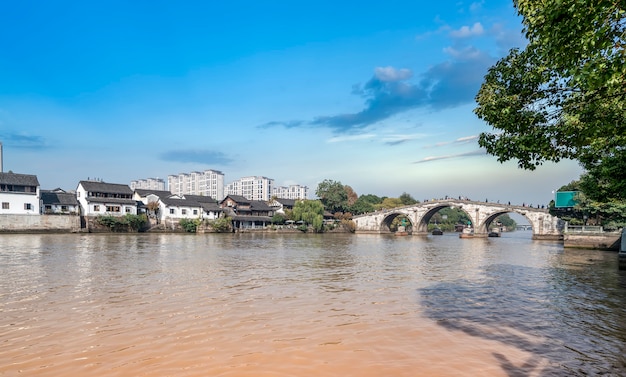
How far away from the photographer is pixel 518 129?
952 cm

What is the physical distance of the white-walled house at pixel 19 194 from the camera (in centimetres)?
4825

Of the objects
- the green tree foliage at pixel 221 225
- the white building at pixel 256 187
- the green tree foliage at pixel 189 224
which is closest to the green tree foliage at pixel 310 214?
the green tree foliage at pixel 221 225

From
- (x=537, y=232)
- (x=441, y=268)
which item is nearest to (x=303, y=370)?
(x=441, y=268)

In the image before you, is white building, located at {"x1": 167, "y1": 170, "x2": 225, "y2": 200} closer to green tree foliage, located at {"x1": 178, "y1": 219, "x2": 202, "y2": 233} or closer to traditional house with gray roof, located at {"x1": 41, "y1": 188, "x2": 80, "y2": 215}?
green tree foliage, located at {"x1": 178, "y1": 219, "x2": 202, "y2": 233}

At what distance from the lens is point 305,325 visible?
8453mm

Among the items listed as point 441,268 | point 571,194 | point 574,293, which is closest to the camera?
point 574,293

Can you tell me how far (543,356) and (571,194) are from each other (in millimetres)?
46234

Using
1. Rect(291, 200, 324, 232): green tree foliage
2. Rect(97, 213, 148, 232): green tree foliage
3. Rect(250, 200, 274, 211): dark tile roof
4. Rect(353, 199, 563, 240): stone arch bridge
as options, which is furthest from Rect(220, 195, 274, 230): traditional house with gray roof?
Rect(353, 199, 563, 240): stone arch bridge

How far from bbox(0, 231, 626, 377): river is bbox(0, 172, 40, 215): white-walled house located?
4226 cm

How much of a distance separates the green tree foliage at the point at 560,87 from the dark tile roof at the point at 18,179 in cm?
5829

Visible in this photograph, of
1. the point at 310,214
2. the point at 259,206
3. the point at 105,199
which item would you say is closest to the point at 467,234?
the point at 310,214

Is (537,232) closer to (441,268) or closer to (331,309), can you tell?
(441,268)

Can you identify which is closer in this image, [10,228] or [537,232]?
[10,228]

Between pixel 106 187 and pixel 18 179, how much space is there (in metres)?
11.2
